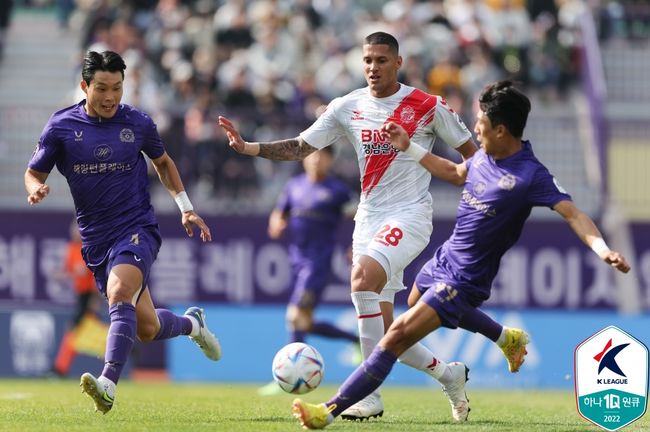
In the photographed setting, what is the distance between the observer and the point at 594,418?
996 cm

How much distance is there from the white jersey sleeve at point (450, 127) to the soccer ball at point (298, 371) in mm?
2030

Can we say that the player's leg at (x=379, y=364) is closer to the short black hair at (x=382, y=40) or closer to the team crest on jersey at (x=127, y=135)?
the short black hair at (x=382, y=40)

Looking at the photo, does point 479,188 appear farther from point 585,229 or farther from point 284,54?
point 284,54

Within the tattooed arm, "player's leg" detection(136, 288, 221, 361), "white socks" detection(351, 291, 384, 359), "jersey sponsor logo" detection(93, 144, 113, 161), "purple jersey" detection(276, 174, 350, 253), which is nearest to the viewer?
"white socks" detection(351, 291, 384, 359)

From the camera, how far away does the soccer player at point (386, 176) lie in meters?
10.6

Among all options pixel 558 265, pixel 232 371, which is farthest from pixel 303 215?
pixel 558 265

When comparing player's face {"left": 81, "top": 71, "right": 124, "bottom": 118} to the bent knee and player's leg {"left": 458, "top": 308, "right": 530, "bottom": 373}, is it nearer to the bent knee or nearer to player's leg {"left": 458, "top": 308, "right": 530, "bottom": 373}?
the bent knee

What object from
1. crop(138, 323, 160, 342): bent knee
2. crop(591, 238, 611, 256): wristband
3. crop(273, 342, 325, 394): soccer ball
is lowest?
crop(273, 342, 325, 394): soccer ball

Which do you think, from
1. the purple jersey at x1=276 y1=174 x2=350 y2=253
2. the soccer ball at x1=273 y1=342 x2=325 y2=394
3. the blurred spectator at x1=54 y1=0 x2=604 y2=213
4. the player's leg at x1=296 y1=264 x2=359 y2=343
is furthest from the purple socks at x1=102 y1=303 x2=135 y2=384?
the blurred spectator at x1=54 y1=0 x2=604 y2=213

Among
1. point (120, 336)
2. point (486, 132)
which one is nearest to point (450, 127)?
point (486, 132)

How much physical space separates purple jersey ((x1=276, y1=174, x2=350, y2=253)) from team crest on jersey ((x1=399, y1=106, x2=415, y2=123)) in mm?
6312

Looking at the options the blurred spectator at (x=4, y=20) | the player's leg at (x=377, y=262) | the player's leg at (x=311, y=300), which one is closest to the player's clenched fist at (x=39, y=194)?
the player's leg at (x=377, y=262)

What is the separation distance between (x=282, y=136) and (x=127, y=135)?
411 inches

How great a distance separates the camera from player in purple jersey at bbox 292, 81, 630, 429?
30.6 ft
